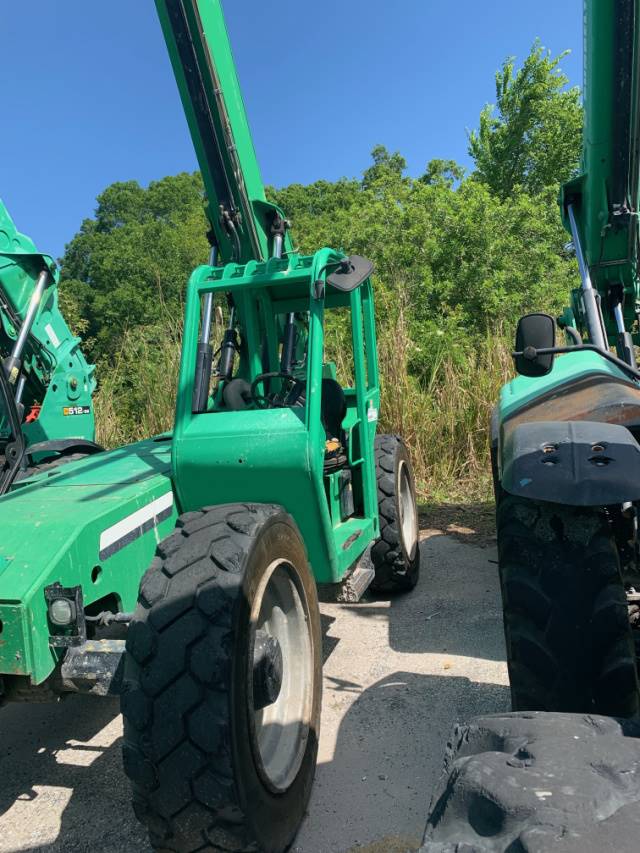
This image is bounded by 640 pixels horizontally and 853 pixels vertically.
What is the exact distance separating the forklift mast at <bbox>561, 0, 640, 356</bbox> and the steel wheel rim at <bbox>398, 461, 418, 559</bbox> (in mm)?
1866

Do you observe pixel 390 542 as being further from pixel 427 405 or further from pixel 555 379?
pixel 427 405

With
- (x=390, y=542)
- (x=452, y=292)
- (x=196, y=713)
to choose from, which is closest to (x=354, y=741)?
(x=196, y=713)

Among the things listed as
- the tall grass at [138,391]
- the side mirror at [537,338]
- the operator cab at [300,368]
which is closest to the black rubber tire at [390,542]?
the operator cab at [300,368]

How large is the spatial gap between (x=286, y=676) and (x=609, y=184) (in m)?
3.72

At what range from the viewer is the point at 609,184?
14.8ft

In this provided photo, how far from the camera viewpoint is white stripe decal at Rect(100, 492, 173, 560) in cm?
295

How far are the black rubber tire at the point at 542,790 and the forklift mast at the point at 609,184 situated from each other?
3202mm

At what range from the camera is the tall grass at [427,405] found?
28.4 feet

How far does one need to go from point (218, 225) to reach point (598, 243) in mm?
2717

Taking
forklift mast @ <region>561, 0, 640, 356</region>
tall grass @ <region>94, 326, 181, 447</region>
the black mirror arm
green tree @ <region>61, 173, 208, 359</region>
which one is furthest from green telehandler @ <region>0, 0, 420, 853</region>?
green tree @ <region>61, 173, 208, 359</region>

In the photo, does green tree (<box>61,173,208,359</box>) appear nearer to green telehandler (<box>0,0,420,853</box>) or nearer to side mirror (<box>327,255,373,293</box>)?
green telehandler (<box>0,0,420,853</box>)

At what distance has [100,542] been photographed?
2.89 metres

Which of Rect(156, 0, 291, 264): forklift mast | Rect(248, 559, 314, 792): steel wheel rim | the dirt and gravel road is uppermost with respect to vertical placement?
Rect(156, 0, 291, 264): forklift mast

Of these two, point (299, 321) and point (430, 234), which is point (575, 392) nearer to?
point (299, 321)
